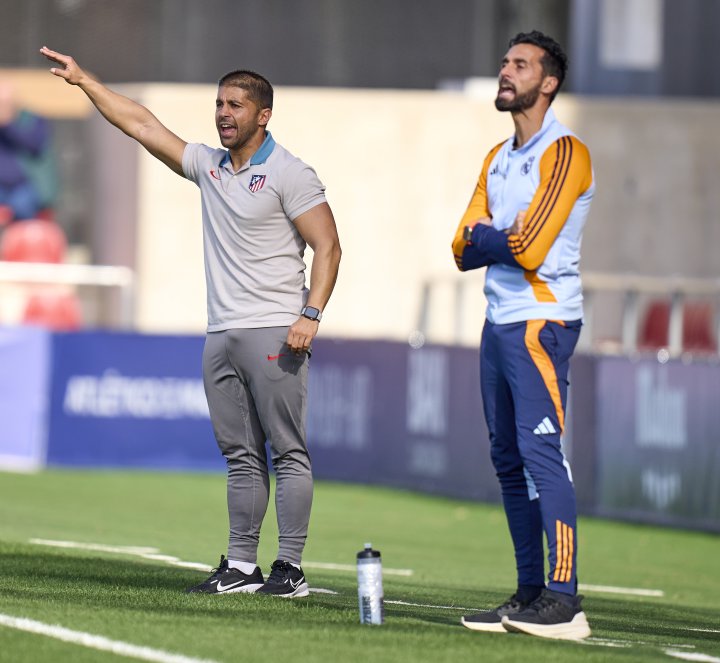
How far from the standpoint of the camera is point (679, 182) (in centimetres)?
2577

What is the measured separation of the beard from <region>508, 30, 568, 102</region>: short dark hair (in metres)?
0.08

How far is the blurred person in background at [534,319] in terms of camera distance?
21.5 ft

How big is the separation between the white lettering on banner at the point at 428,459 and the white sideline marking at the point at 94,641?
1067cm

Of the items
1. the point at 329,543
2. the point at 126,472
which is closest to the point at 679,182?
the point at 126,472

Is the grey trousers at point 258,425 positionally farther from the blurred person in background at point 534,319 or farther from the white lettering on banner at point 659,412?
the white lettering on banner at point 659,412

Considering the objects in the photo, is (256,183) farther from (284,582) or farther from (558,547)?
(558,547)

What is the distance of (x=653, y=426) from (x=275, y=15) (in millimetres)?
17311

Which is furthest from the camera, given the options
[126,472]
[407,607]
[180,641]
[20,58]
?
[20,58]

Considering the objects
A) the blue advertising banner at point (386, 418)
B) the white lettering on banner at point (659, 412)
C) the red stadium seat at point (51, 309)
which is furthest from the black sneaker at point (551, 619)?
the red stadium seat at point (51, 309)

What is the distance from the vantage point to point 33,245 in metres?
26.3

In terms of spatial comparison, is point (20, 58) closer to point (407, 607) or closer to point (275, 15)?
point (275, 15)

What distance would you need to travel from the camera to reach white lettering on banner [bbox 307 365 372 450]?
17.9m

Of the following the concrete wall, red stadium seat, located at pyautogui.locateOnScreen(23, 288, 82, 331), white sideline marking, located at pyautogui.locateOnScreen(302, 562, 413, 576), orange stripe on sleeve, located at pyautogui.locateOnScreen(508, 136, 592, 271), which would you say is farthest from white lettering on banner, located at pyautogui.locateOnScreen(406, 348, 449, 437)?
orange stripe on sleeve, located at pyautogui.locateOnScreen(508, 136, 592, 271)

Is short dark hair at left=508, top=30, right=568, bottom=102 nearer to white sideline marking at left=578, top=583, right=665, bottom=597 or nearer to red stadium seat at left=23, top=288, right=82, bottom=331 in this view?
white sideline marking at left=578, top=583, right=665, bottom=597
